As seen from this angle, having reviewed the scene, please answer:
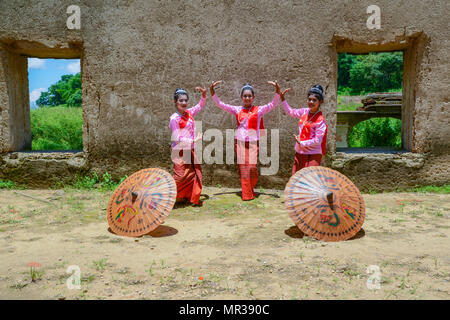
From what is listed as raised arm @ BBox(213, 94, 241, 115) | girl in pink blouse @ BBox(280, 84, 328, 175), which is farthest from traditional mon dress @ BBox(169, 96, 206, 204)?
girl in pink blouse @ BBox(280, 84, 328, 175)

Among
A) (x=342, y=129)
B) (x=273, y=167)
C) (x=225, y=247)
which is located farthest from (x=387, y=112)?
(x=225, y=247)

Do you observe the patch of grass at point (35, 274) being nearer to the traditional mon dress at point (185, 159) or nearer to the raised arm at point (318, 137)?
the traditional mon dress at point (185, 159)

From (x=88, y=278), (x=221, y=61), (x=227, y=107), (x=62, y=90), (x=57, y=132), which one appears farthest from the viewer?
(x=62, y=90)

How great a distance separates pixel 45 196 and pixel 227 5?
3.71 m

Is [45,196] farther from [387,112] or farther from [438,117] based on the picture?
[387,112]

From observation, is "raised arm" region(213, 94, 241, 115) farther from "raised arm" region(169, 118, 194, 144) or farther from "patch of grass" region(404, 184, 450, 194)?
"patch of grass" region(404, 184, 450, 194)

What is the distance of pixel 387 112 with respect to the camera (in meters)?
9.12

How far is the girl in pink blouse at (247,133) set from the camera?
4.46 metres

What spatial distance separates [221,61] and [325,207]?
2.71 meters

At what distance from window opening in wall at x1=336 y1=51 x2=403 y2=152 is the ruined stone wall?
35.9 inches

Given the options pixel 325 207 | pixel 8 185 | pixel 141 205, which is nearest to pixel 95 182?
pixel 8 185

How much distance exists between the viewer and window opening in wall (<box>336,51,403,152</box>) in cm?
772

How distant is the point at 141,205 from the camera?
327cm

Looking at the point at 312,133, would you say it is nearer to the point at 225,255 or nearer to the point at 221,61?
the point at 221,61
